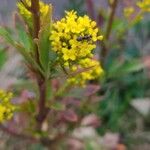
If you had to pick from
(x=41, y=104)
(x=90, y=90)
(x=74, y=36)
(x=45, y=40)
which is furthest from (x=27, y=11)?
(x=90, y=90)

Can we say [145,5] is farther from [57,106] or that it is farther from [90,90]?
[57,106]

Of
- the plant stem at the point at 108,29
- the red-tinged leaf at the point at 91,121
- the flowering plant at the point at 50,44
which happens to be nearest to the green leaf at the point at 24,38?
the flowering plant at the point at 50,44

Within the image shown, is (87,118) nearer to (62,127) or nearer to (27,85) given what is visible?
(62,127)

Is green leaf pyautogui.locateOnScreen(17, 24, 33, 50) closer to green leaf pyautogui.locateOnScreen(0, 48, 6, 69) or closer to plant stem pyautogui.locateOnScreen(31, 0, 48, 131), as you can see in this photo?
plant stem pyautogui.locateOnScreen(31, 0, 48, 131)

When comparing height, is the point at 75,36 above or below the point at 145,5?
below

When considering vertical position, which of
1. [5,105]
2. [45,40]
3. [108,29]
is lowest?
[5,105]

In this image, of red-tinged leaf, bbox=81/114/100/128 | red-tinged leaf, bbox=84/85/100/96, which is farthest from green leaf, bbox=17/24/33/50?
red-tinged leaf, bbox=81/114/100/128
